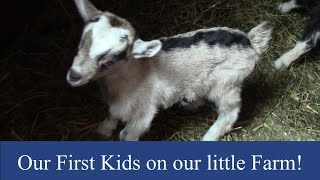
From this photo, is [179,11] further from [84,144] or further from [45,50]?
[84,144]

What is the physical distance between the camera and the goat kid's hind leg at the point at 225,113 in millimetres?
3262

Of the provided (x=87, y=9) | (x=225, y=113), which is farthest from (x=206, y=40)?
(x=87, y=9)

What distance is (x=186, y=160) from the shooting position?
2857mm

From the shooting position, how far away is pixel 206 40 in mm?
3025

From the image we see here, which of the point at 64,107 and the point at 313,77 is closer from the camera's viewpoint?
the point at 64,107

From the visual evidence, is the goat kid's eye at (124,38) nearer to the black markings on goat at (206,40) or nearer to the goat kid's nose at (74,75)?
the goat kid's nose at (74,75)

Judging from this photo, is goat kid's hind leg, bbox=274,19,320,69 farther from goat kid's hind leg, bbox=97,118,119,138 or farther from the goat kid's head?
the goat kid's head

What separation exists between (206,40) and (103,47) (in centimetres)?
72

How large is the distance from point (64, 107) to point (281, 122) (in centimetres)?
150

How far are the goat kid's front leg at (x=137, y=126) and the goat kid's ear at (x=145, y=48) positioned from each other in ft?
1.65

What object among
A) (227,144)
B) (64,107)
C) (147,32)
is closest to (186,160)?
(227,144)

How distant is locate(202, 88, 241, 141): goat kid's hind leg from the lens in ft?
10.7

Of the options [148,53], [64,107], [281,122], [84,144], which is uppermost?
[148,53]

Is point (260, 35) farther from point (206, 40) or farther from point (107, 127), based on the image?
point (107, 127)
